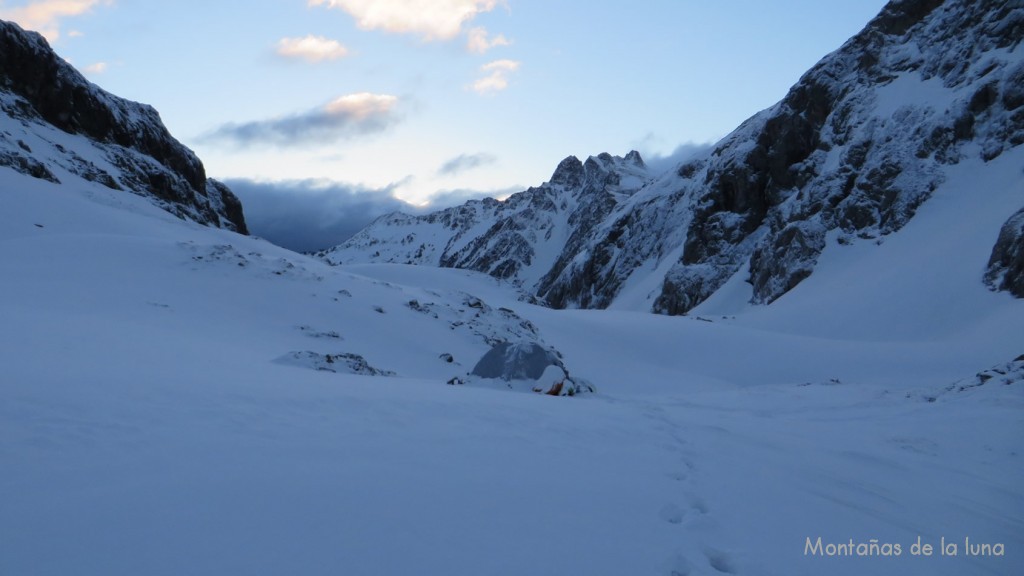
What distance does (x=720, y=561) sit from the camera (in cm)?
498

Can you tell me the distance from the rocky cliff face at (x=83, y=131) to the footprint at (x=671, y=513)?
144 ft

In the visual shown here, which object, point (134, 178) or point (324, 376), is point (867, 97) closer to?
point (324, 376)

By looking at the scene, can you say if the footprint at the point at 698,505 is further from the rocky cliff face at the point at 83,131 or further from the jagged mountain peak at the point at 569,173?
the jagged mountain peak at the point at 569,173

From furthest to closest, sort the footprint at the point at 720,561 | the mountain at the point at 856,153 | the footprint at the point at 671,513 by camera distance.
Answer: the mountain at the point at 856,153 < the footprint at the point at 671,513 < the footprint at the point at 720,561

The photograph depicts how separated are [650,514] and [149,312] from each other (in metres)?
14.7

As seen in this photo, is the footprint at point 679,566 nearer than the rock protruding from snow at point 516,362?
Yes

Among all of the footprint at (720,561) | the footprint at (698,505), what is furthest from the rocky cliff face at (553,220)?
the footprint at (720,561)

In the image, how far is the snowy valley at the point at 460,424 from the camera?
168 inches

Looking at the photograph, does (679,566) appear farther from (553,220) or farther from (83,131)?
(553,220)

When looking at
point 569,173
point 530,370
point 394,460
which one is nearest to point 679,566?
point 394,460

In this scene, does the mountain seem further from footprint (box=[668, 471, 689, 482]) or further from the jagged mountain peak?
the jagged mountain peak

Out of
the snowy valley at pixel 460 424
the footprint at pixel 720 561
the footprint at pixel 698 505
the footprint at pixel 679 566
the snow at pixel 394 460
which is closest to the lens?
the snow at pixel 394 460

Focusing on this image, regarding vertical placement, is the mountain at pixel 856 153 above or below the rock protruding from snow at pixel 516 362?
above

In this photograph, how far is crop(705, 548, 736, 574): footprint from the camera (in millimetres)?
4871
